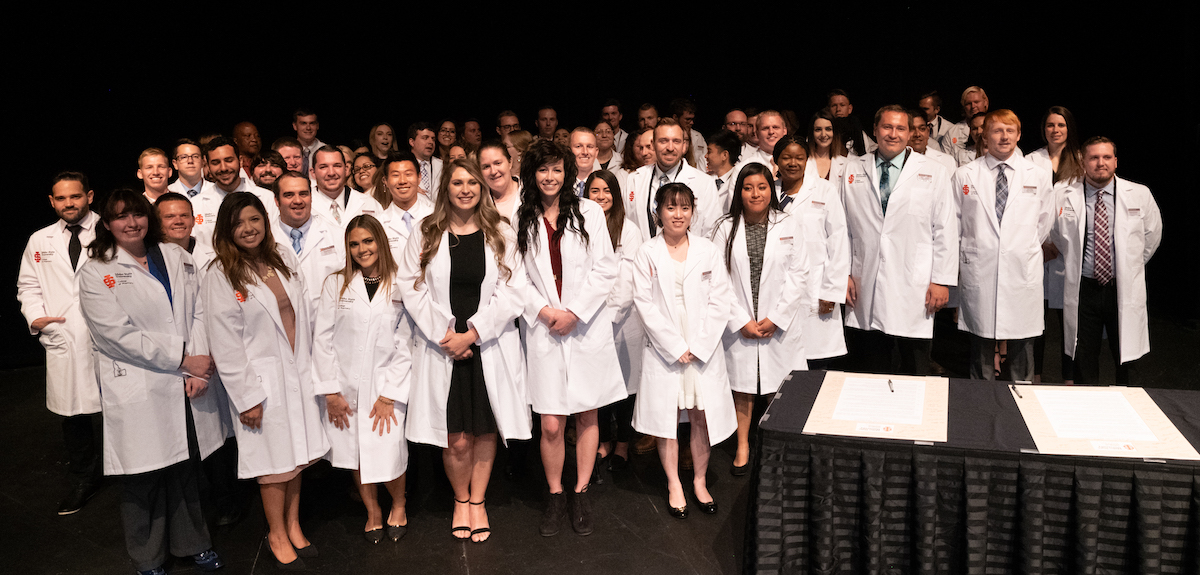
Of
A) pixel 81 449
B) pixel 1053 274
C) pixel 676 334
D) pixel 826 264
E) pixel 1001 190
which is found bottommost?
pixel 81 449

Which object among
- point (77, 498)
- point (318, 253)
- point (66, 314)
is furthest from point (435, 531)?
point (66, 314)

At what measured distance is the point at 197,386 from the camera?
9.26 feet

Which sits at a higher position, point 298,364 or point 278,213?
point 278,213

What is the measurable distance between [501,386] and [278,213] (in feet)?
4.70

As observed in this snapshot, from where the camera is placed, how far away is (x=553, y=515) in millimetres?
3178

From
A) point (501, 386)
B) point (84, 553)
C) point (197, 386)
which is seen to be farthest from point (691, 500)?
point (84, 553)

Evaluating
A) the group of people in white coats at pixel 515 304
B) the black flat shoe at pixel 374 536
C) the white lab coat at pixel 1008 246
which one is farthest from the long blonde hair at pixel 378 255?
the white lab coat at pixel 1008 246

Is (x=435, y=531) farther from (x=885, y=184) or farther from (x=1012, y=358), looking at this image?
(x=1012, y=358)

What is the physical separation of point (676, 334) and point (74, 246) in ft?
9.63

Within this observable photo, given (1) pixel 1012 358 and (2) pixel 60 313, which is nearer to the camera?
(2) pixel 60 313

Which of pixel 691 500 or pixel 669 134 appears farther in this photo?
pixel 669 134

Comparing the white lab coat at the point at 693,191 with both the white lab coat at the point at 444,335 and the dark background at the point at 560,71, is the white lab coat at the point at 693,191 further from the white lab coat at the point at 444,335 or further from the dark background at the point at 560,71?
the dark background at the point at 560,71

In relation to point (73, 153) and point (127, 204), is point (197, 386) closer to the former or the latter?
point (127, 204)

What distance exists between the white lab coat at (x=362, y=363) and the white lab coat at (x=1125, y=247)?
3.33 meters
